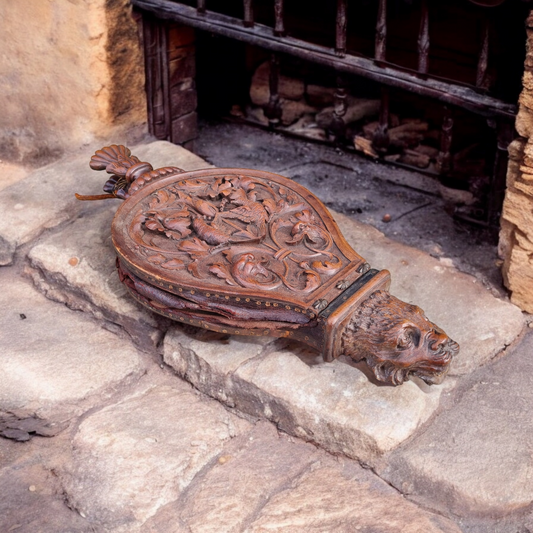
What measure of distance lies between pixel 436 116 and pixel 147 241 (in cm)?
151

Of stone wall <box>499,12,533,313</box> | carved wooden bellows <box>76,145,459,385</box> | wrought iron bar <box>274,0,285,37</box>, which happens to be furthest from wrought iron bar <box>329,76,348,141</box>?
stone wall <box>499,12,533,313</box>

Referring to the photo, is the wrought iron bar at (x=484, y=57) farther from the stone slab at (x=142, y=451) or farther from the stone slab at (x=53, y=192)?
the stone slab at (x=142, y=451)

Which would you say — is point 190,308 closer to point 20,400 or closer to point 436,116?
point 20,400

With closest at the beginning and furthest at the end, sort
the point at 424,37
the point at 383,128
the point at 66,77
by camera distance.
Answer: the point at 424,37 → the point at 383,128 → the point at 66,77

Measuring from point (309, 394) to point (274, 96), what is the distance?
130cm

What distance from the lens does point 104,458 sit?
179cm

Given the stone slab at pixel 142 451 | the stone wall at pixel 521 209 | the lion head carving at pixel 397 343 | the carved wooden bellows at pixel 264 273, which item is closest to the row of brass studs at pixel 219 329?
the carved wooden bellows at pixel 264 273

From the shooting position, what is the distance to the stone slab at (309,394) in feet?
5.76

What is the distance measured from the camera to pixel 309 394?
5.95ft

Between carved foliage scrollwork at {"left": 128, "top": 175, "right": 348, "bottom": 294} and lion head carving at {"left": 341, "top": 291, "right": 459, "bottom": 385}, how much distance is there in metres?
0.14

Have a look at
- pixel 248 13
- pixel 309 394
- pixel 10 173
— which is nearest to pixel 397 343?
pixel 309 394

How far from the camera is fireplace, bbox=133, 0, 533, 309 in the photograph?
2.11m

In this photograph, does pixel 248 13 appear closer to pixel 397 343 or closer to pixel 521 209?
pixel 521 209

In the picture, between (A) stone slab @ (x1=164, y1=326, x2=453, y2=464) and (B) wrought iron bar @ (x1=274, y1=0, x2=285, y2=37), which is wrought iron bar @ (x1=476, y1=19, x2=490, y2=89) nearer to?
(B) wrought iron bar @ (x1=274, y1=0, x2=285, y2=37)
